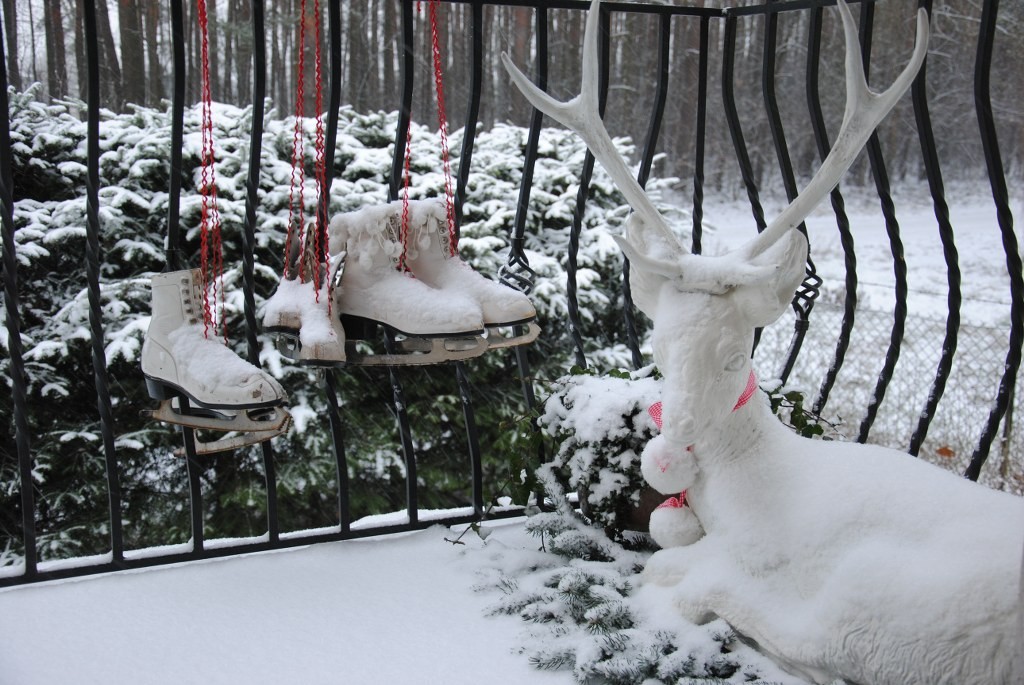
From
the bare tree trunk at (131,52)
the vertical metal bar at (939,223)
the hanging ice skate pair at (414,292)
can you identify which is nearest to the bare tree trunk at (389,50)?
the bare tree trunk at (131,52)

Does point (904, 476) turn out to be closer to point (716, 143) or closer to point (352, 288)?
A: point (352, 288)

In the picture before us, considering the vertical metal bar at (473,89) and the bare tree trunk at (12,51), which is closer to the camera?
the vertical metal bar at (473,89)

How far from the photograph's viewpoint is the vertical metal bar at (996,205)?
1776mm

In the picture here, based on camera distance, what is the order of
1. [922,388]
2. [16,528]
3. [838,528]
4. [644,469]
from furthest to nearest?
[922,388], [16,528], [644,469], [838,528]

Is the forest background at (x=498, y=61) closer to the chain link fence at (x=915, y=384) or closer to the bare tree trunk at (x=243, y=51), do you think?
the bare tree trunk at (x=243, y=51)

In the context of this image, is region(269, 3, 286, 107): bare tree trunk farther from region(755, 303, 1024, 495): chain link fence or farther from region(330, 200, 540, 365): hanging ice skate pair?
region(330, 200, 540, 365): hanging ice skate pair

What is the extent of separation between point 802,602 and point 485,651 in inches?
21.7

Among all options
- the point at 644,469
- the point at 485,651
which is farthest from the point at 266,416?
the point at 644,469

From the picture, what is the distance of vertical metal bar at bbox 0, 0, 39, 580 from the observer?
156 cm

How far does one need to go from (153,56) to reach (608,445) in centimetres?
321

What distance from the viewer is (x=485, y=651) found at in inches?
59.1

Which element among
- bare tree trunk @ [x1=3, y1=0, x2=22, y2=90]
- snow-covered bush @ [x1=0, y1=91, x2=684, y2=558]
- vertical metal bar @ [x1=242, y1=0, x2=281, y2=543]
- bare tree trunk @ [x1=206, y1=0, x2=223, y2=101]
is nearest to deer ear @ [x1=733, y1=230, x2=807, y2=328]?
vertical metal bar @ [x1=242, y1=0, x2=281, y2=543]

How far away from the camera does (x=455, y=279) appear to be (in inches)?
68.1

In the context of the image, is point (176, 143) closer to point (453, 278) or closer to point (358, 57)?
point (453, 278)
